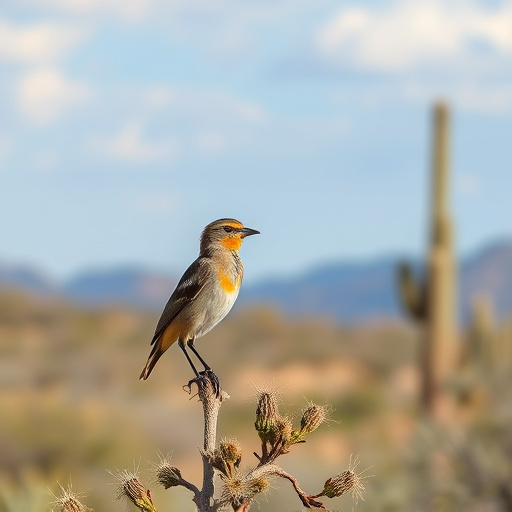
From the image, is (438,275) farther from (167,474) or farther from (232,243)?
(167,474)

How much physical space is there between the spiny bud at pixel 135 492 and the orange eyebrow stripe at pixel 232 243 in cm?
171

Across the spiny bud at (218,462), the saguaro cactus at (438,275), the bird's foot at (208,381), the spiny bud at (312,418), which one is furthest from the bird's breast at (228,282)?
the saguaro cactus at (438,275)

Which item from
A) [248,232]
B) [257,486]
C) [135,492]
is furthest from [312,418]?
[248,232]

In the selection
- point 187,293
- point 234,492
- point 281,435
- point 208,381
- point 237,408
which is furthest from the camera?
point 237,408

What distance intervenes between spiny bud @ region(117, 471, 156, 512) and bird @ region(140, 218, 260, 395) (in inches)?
61.0

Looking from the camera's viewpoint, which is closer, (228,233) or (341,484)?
(341,484)

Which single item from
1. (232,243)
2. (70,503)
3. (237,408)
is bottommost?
(237,408)

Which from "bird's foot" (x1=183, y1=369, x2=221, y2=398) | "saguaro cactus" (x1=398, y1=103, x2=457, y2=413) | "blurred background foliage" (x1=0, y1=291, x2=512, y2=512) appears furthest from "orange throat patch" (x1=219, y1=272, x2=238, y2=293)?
"saguaro cactus" (x1=398, y1=103, x2=457, y2=413)

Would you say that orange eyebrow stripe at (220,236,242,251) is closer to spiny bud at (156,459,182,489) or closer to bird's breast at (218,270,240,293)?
bird's breast at (218,270,240,293)

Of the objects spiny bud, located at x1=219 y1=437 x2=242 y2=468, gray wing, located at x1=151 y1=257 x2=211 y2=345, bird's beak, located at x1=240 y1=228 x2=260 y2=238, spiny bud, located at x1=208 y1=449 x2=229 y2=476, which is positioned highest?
bird's beak, located at x1=240 y1=228 x2=260 y2=238

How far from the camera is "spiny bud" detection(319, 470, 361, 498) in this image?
2707mm

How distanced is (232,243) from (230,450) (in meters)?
1.84

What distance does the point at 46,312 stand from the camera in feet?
172

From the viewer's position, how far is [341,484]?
107 inches
